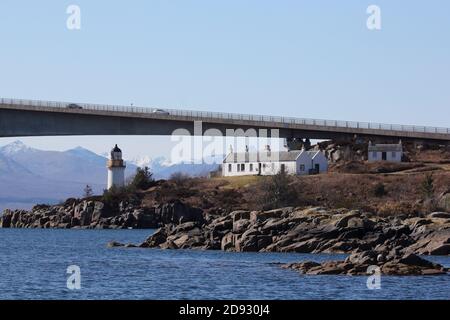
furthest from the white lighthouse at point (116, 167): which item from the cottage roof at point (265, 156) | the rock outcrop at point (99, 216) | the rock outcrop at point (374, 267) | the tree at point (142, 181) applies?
the rock outcrop at point (374, 267)

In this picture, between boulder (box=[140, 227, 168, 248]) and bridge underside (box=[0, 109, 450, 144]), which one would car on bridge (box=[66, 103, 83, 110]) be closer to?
bridge underside (box=[0, 109, 450, 144])

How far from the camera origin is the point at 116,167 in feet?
551

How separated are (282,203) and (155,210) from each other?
20.9 meters

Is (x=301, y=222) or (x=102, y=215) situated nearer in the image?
(x=301, y=222)

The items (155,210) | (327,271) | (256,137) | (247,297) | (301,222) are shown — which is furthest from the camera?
(256,137)

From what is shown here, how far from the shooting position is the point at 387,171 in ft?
488

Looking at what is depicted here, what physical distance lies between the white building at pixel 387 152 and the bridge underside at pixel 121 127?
1.41m

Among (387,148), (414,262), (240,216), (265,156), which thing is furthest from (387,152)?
→ (414,262)

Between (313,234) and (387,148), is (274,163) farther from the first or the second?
(313,234)
